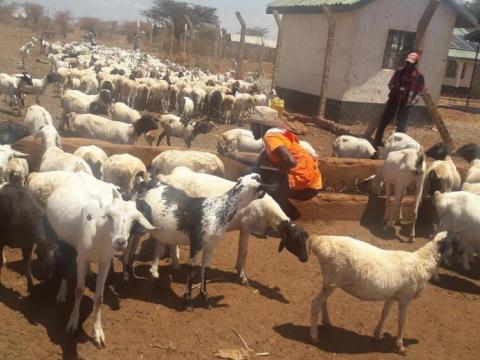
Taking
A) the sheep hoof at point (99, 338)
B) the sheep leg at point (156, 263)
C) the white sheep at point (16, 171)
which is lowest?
the sheep hoof at point (99, 338)

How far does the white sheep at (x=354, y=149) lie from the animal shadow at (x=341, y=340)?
580 cm

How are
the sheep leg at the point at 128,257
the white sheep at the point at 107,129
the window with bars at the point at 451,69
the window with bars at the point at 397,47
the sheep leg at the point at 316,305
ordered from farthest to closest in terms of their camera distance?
the window with bars at the point at 451,69 < the window with bars at the point at 397,47 < the white sheep at the point at 107,129 < the sheep leg at the point at 128,257 < the sheep leg at the point at 316,305

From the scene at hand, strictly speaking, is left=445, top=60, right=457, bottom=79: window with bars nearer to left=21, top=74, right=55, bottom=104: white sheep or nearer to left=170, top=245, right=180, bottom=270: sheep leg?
left=21, top=74, right=55, bottom=104: white sheep

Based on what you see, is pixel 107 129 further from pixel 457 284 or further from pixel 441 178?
pixel 457 284

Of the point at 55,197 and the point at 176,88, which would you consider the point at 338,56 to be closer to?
the point at 176,88

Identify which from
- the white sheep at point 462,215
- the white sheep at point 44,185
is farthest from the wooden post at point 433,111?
the white sheep at point 44,185

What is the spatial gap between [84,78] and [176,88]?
3.08 metres

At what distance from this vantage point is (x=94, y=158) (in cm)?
718

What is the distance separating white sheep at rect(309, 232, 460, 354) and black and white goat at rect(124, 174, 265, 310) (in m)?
0.90

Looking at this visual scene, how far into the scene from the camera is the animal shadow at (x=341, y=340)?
201 inches

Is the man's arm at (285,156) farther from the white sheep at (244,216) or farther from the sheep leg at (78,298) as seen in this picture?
Result: the sheep leg at (78,298)

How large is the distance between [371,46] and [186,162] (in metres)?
11.4

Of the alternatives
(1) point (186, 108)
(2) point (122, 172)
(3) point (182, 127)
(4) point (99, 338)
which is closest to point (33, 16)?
(1) point (186, 108)

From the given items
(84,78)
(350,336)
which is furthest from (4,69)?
(350,336)
